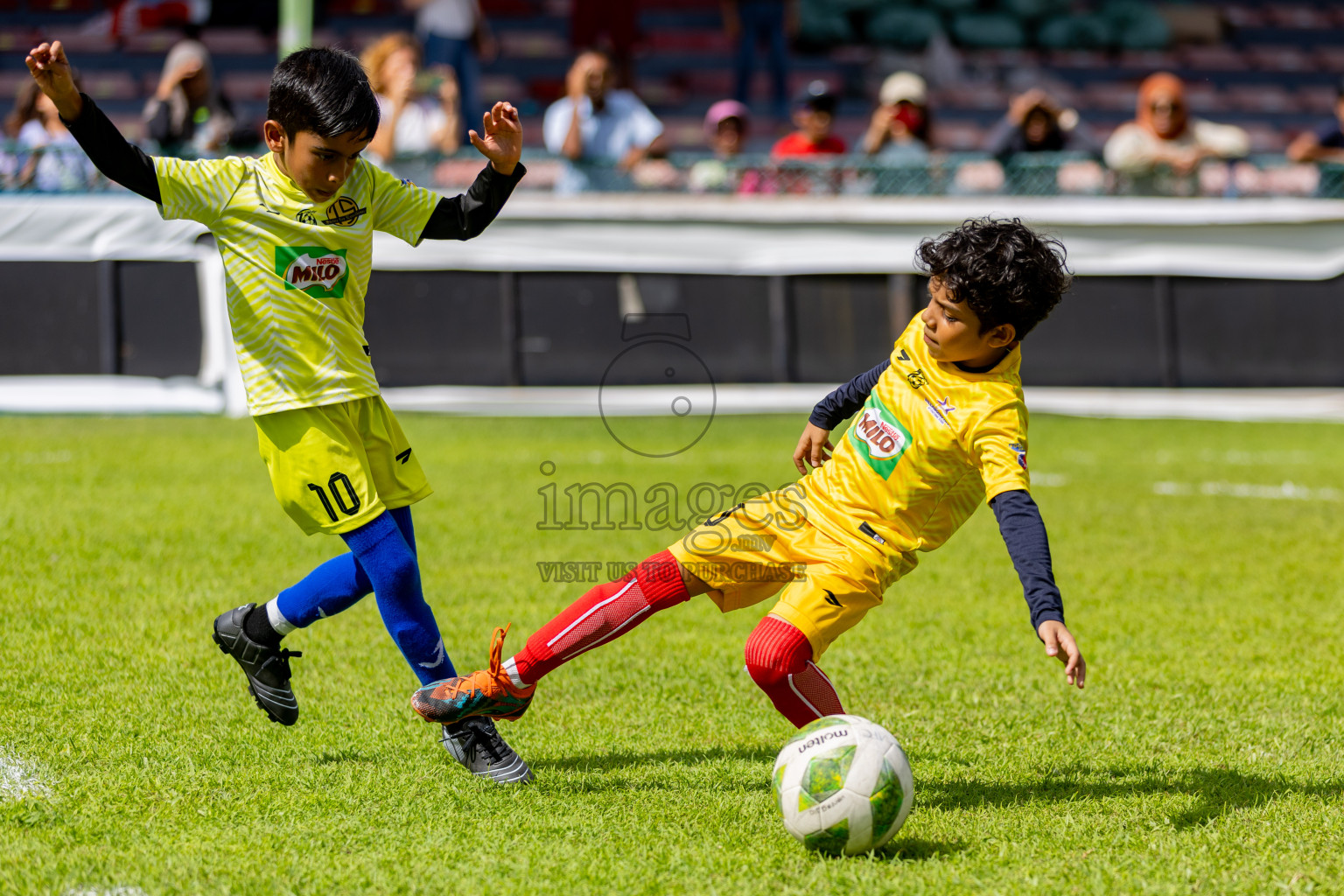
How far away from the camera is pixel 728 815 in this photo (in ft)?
11.4

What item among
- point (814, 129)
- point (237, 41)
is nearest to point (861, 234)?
point (814, 129)

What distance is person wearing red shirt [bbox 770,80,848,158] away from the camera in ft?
38.8

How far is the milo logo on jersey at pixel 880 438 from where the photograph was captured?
140 inches

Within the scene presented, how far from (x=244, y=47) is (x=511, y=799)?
16.5 metres

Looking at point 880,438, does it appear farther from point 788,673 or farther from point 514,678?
point 514,678

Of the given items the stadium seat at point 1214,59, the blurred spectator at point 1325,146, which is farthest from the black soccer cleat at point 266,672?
the stadium seat at point 1214,59

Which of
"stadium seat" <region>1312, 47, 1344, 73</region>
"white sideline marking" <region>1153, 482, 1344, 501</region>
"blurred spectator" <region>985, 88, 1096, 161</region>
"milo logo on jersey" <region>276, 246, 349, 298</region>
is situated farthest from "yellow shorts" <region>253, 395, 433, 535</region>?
"stadium seat" <region>1312, 47, 1344, 73</region>

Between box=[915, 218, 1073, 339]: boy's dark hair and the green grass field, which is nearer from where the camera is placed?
the green grass field

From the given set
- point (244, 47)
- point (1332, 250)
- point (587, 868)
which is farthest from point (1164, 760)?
point (244, 47)

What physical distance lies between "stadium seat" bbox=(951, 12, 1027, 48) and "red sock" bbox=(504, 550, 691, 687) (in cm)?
1800

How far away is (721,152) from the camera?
490 inches

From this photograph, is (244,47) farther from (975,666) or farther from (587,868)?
(587,868)

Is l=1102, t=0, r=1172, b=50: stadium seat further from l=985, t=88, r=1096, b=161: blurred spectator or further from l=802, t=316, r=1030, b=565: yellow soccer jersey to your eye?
l=802, t=316, r=1030, b=565: yellow soccer jersey

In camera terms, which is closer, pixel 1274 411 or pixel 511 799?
pixel 511 799
